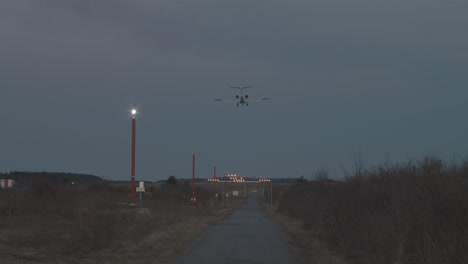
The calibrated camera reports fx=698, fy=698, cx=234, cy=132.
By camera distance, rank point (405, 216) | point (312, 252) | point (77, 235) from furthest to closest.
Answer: point (77, 235)
point (312, 252)
point (405, 216)

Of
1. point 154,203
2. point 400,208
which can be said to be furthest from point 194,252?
point 154,203

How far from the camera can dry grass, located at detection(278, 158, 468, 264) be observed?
14.9 metres

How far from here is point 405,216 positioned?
17.4 metres

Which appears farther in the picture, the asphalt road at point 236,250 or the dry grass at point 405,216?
the asphalt road at point 236,250

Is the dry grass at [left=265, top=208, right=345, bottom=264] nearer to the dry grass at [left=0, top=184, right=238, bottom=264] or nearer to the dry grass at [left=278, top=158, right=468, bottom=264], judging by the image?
the dry grass at [left=278, top=158, right=468, bottom=264]

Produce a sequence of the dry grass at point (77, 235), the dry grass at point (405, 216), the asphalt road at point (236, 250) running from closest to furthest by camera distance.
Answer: the dry grass at point (405, 216)
the dry grass at point (77, 235)
the asphalt road at point (236, 250)

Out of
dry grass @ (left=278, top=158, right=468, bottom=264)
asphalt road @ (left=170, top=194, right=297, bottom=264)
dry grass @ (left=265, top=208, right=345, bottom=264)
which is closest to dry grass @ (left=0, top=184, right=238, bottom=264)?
asphalt road @ (left=170, top=194, right=297, bottom=264)

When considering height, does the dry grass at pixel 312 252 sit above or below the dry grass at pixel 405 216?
below

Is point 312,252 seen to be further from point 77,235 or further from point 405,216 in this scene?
point 77,235

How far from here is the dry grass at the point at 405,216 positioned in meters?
14.9

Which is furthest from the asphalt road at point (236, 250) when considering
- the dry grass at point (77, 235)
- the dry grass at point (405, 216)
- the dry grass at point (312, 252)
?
the dry grass at point (405, 216)

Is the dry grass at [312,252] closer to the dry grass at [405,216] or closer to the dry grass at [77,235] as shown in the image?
the dry grass at [405,216]

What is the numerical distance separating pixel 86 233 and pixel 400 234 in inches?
466

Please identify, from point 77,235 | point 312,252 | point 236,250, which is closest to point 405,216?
point 312,252
